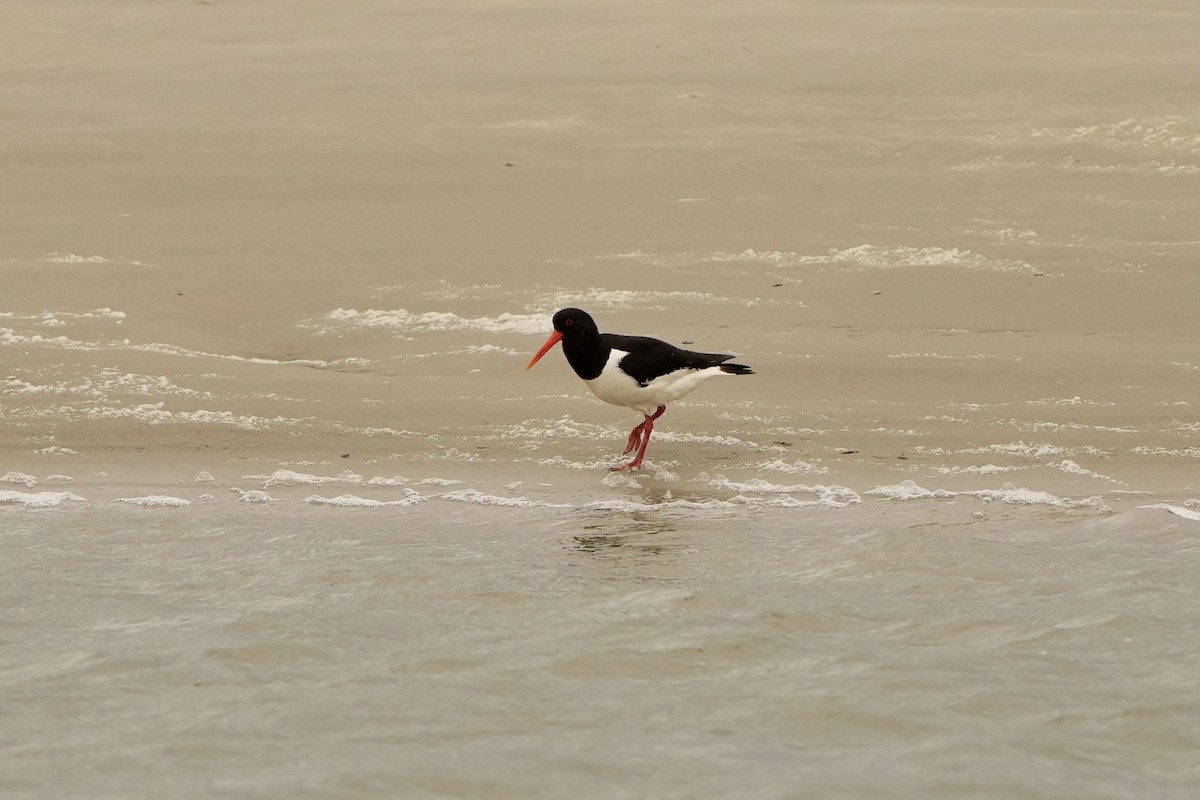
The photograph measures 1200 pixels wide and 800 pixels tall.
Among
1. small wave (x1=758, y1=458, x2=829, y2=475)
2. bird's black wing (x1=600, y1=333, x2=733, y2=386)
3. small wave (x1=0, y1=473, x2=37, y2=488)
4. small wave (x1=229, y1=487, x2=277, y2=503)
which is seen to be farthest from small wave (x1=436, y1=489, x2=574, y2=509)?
small wave (x1=0, y1=473, x2=37, y2=488)

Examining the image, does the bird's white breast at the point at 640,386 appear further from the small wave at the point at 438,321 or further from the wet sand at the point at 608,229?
the small wave at the point at 438,321

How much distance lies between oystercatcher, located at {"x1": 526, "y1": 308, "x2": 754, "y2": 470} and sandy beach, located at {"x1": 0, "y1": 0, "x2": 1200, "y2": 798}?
0.20 m

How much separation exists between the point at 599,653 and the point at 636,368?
6.48ft

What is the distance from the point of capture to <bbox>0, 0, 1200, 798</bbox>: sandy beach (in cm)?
636

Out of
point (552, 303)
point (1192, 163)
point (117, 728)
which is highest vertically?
point (1192, 163)

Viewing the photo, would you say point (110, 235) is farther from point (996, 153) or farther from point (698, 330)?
point (996, 153)

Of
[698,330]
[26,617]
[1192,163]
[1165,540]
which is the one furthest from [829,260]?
[26,617]

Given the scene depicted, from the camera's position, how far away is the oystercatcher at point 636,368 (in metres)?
6.55

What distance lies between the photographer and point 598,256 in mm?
8883

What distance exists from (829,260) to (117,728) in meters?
5.32

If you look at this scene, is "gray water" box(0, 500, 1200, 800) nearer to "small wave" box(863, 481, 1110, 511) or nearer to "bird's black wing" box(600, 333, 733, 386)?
"small wave" box(863, 481, 1110, 511)

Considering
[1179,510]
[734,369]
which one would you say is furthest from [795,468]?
[1179,510]

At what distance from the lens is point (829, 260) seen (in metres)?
8.69

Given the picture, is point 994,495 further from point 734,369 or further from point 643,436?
point 643,436
